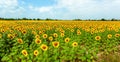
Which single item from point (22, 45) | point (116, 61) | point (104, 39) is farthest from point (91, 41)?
point (22, 45)

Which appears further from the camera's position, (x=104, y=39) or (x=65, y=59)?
(x=104, y=39)

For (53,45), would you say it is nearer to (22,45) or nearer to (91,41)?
(22,45)

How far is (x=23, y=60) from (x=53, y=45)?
33.4 inches

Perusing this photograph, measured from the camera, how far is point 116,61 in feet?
29.2

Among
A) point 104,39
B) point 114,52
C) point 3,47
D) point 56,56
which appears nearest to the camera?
point 56,56

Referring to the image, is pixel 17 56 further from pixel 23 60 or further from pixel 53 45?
pixel 53 45

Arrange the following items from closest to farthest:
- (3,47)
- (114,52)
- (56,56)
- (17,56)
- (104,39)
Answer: (56,56) < (17,56) < (3,47) < (114,52) < (104,39)

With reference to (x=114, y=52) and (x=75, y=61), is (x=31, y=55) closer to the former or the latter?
(x=75, y=61)

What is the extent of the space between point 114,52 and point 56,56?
127 inches

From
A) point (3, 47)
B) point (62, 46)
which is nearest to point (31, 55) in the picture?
point (62, 46)

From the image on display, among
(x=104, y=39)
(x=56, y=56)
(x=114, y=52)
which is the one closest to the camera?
(x=56, y=56)

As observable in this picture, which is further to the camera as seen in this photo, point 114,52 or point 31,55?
point 114,52

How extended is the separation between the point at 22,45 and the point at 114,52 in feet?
10.5

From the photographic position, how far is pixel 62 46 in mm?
8391
